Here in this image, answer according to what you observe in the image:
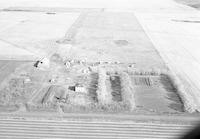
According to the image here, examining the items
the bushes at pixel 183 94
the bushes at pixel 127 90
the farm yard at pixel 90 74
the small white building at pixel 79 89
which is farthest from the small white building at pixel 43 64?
the bushes at pixel 183 94

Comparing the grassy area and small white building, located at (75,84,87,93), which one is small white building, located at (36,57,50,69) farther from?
the grassy area

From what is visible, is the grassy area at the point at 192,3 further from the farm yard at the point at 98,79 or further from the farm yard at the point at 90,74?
the farm yard at the point at 90,74

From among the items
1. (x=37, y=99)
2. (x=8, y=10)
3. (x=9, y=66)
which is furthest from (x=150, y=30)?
(x=8, y=10)

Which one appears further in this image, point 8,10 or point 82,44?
point 8,10

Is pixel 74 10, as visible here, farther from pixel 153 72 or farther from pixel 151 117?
pixel 151 117

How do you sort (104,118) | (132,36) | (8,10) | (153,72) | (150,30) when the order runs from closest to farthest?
1. (104,118)
2. (153,72)
3. (132,36)
4. (150,30)
5. (8,10)

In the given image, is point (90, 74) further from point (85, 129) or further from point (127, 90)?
point (85, 129)

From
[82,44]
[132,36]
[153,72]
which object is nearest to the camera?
[153,72]

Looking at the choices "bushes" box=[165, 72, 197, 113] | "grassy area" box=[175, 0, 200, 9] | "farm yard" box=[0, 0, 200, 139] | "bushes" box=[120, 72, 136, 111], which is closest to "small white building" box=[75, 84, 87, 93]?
"farm yard" box=[0, 0, 200, 139]
